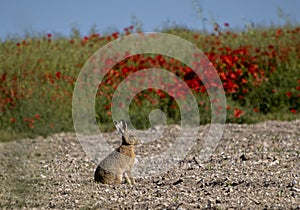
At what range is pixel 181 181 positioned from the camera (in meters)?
5.39

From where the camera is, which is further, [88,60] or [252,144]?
[88,60]

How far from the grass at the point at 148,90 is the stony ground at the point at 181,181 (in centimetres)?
171

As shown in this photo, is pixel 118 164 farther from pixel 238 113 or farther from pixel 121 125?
pixel 238 113

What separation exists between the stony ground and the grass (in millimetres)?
1705

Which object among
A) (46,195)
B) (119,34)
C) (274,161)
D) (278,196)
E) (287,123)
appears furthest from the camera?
(119,34)

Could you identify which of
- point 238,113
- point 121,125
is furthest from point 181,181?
point 238,113

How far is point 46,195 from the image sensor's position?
504 centimetres

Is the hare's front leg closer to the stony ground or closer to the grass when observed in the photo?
the stony ground

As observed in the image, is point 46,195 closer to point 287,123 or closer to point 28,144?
point 28,144

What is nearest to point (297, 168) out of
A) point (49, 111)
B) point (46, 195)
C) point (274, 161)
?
point (274, 161)

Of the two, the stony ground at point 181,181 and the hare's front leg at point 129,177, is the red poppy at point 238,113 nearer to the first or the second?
the stony ground at point 181,181

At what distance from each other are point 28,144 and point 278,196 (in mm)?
4800

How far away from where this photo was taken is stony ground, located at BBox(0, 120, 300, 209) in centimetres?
453

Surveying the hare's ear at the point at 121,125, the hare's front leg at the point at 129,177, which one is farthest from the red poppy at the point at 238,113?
the hare's ear at the point at 121,125
